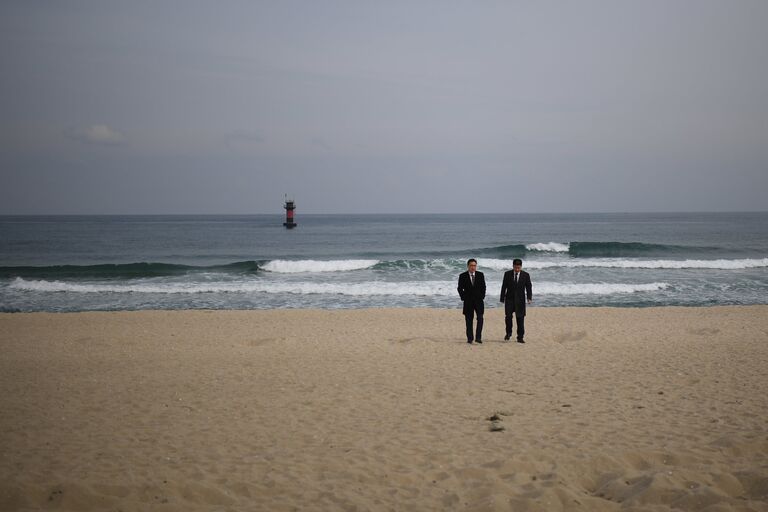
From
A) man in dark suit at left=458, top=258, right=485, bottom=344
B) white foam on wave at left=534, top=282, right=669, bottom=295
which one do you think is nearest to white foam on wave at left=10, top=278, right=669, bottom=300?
white foam on wave at left=534, top=282, right=669, bottom=295

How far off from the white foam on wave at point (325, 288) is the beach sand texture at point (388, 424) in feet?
26.8

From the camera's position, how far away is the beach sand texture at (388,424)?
3906 millimetres

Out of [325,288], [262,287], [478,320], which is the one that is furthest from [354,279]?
[478,320]

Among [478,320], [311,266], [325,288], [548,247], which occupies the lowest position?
[325,288]

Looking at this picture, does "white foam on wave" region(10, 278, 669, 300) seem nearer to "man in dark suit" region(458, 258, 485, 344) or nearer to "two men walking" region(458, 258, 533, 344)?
"two men walking" region(458, 258, 533, 344)

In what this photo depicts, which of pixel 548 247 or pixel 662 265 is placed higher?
pixel 548 247

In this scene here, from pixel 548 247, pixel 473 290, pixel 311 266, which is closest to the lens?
pixel 473 290

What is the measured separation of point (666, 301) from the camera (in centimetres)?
1666

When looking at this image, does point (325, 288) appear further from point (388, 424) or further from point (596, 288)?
point (388, 424)

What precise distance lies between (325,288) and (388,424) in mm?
14718

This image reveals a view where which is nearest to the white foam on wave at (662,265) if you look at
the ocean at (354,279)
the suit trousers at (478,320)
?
the ocean at (354,279)

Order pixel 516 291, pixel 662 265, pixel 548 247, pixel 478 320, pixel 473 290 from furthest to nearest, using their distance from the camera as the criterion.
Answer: pixel 548 247
pixel 662 265
pixel 478 320
pixel 516 291
pixel 473 290

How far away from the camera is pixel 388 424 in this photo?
18.0 ft

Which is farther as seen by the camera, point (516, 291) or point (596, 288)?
point (596, 288)
